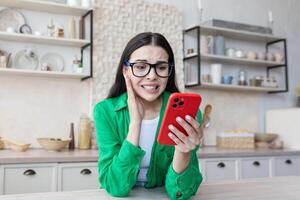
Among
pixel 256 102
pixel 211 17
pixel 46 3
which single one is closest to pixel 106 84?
pixel 46 3

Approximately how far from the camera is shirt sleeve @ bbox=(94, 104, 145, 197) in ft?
3.83

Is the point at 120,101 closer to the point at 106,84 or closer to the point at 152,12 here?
the point at 106,84

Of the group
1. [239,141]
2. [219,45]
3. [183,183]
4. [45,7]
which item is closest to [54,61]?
[45,7]

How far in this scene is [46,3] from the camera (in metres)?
2.89

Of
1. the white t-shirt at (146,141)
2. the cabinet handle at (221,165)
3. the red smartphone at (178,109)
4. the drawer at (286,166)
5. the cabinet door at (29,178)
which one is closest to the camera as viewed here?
the red smartphone at (178,109)

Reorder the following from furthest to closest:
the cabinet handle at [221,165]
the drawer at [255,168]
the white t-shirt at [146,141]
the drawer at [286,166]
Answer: the drawer at [286,166] < the drawer at [255,168] < the cabinet handle at [221,165] < the white t-shirt at [146,141]

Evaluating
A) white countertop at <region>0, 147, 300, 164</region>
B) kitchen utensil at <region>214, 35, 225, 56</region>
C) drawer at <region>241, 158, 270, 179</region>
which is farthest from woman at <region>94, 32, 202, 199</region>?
kitchen utensil at <region>214, 35, 225, 56</region>

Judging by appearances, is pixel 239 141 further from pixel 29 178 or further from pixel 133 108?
pixel 133 108

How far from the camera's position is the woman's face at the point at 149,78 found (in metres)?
1.25

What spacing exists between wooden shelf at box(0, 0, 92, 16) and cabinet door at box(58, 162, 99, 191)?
4.18 ft

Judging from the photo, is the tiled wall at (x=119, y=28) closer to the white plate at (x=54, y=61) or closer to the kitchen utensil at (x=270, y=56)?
the white plate at (x=54, y=61)

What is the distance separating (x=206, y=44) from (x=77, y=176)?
182 centimetres

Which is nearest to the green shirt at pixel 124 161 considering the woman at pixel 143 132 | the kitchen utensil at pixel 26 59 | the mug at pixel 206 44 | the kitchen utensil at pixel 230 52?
the woman at pixel 143 132

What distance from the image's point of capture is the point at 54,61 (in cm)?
307
